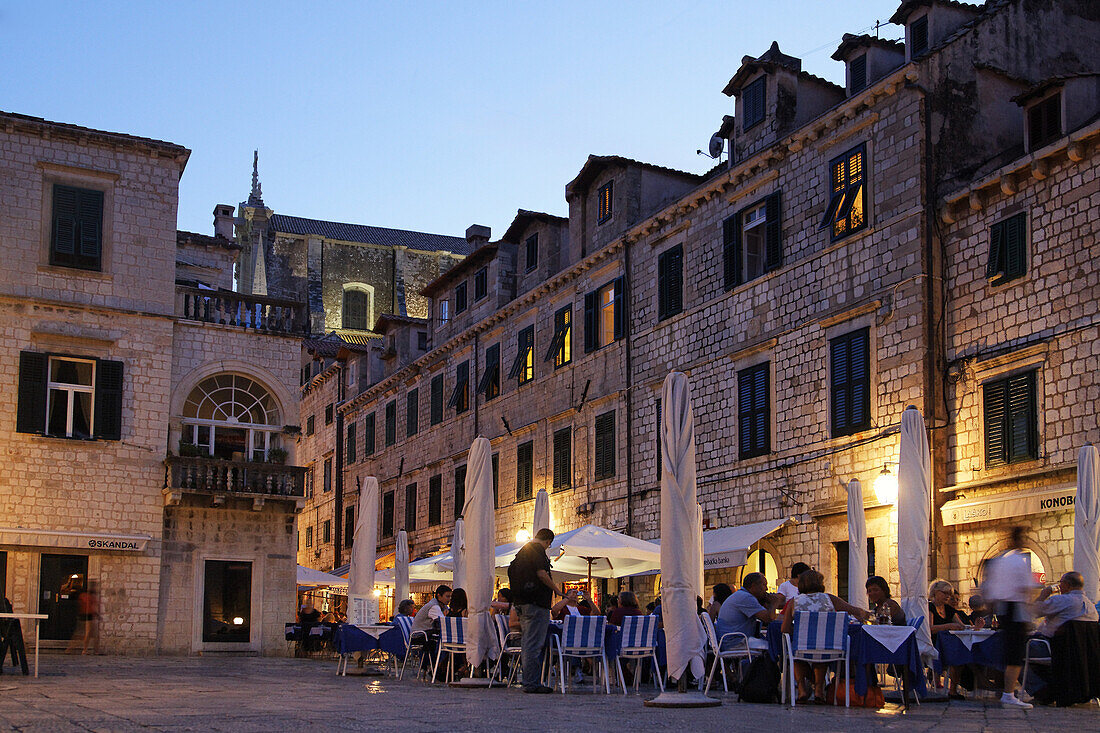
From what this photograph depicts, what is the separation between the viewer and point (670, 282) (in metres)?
26.0

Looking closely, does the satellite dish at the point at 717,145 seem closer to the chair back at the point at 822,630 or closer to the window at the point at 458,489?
the window at the point at 458,489

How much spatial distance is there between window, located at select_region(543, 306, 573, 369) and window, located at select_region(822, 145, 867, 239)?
939cm

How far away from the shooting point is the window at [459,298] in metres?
37.3

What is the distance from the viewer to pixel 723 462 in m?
23.8

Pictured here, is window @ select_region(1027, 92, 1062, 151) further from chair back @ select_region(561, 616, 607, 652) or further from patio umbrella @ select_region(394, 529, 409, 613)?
patio umbrella @ select_region(394, 529, 409, 613)

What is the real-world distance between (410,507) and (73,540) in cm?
1614

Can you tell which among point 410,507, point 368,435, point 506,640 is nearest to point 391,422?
point 368,435

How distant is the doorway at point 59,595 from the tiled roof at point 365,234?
37.5 meters

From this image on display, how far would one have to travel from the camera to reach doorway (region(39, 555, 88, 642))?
76.2 ft

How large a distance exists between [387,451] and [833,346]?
2284 cm

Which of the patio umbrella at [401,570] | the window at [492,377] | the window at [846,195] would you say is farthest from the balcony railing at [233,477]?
the window at [846,195]

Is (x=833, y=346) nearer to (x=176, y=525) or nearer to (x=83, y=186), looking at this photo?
(x=176, y=525)

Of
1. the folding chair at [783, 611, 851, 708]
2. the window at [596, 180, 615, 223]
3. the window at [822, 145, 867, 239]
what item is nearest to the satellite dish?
the window at [596, 180, 615, 223]

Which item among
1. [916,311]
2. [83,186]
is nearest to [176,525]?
[83,186]
